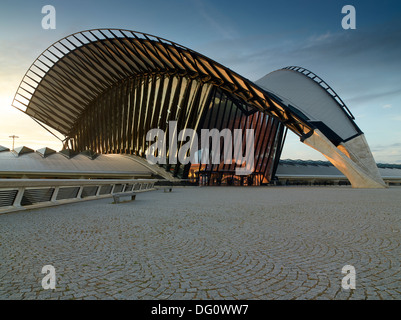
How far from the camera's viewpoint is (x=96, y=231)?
595 centimetres

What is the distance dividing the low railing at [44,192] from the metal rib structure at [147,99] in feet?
69.8

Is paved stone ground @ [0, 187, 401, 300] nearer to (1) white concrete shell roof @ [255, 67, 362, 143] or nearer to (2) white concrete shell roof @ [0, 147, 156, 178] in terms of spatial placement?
(2) white concrete shell roof @ [0, 147, 156, 178]

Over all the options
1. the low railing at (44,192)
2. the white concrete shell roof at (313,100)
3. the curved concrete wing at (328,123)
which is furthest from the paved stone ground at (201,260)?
the white concrete shell roof at (313,100)

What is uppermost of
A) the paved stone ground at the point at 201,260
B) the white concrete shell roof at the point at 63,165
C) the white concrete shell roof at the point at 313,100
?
the white concrete shell roof at the point at 313,100

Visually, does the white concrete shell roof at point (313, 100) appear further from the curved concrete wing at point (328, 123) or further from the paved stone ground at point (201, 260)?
the paved stone ground at point (201, 260)

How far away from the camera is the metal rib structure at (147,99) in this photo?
3175 cm

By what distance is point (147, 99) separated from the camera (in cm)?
4109

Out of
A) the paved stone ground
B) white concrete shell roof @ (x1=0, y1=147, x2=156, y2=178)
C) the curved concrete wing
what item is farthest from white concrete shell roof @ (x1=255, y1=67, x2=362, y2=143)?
the paved stone ground

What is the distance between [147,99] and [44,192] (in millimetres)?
32192

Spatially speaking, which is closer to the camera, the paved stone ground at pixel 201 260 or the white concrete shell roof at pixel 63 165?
the paved stone ground at pixel 201 260

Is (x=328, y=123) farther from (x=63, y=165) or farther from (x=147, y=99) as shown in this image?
(x=63, y=165)

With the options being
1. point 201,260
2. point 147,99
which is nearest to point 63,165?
point 147,99
